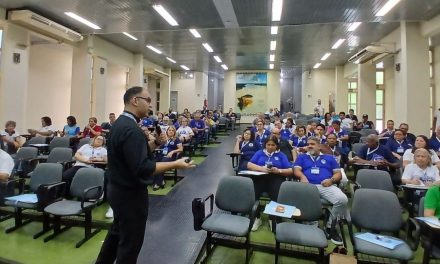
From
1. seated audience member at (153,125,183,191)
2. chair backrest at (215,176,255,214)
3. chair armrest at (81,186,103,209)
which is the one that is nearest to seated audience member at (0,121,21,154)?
seated audience member at (153,125,183,191)

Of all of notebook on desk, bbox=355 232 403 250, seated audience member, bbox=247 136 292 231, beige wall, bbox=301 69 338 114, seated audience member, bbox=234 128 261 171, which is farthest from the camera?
beige wall, bbox=301 69 338 114

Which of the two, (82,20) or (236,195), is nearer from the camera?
(236,195)

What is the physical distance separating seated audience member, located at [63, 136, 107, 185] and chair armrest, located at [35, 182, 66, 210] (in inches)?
33.8

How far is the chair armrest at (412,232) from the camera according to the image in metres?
2.56

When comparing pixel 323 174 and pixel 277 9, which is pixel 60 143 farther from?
pixel 277 9

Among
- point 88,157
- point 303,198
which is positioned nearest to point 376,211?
point 303,198

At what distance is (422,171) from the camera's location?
12.3 feet

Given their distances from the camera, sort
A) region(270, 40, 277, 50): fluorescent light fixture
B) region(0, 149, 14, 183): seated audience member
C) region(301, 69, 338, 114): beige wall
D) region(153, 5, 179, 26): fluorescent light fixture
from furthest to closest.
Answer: region(301, 69, 338, 114): beige wall < region(270, 40, 277, 50): fluorescent light fixture < region(153, 5, 179, 26): fluorescent light fixture < region(0, 149, 14, 183): seated audience member

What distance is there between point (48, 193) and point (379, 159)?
5008 mm

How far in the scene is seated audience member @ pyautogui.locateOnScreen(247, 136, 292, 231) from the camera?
13.0ft

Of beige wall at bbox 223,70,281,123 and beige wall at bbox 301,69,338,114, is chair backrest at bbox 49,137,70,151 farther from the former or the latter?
beige wall at bbox 301,69,338,114

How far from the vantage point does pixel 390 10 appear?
666 cm

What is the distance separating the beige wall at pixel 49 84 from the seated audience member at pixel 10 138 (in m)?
2.87

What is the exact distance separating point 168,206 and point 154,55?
419 inches
